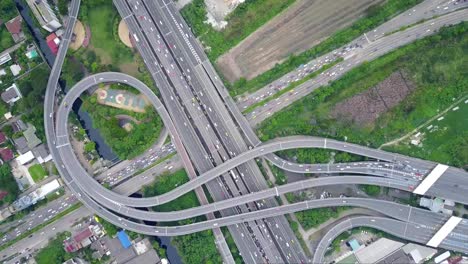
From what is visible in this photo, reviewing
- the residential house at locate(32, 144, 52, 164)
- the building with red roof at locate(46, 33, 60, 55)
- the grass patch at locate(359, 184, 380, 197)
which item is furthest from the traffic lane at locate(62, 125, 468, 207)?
the building with red roof at locate(46, 33, 60, 55)

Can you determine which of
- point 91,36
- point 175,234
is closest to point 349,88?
point 175,234

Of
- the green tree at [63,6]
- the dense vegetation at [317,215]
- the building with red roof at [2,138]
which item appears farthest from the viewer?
the building with red roof at [2,138]

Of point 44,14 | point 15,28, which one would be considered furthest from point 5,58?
point 44,14

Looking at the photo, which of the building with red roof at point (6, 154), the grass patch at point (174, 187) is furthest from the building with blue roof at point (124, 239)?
the building with red roof at point (6, 154)

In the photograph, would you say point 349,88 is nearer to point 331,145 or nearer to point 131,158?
point 331,145

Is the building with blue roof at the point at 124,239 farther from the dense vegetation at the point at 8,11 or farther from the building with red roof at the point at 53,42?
the dense vegetation at the point at 8,11

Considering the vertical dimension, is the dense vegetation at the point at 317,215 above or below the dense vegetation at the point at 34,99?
below

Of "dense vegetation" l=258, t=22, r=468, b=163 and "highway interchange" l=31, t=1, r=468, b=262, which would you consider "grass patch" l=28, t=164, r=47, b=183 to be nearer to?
"highway interchange" l=31, t=1, r=468, b=262
